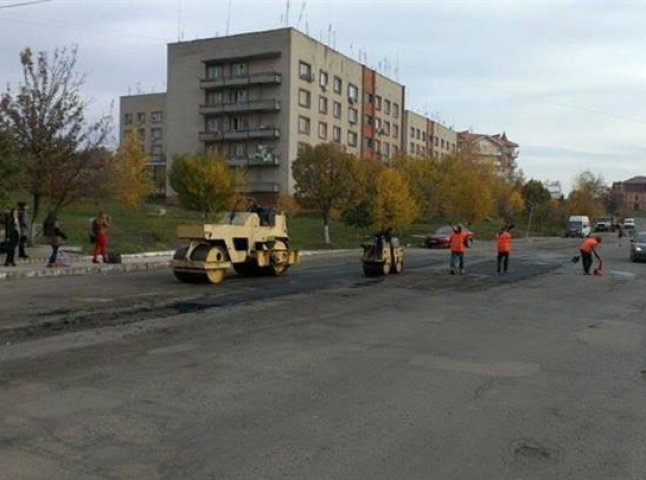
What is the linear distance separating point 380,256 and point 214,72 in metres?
67.7

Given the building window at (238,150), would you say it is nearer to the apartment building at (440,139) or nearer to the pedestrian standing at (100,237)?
the apartment building at (440,139)

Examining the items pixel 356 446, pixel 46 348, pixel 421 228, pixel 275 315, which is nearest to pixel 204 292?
pixel 275 315

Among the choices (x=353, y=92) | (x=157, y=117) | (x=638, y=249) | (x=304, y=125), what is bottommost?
(x=638, y=249)

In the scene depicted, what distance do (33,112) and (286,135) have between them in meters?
54.8

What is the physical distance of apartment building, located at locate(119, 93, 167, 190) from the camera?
116m

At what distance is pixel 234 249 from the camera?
781 inches

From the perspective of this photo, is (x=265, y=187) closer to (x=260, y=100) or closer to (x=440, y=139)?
(x=260, y=100)

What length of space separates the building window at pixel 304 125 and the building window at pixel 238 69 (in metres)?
7.96

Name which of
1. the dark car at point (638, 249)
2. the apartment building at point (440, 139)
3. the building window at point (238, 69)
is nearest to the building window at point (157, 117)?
the building window at point (238, 69)

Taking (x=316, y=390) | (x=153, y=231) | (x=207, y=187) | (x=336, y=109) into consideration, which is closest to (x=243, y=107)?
(x=336, y=109)

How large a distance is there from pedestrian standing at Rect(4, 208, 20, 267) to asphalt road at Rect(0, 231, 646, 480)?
754cm

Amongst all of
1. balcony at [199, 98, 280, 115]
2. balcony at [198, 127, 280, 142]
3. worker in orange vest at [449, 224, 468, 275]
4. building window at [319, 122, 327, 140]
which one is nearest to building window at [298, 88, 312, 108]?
balcony at [199, 98, 280, 115]

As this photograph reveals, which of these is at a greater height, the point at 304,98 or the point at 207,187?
the point at 304,98

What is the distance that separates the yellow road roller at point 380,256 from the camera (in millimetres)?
22234
